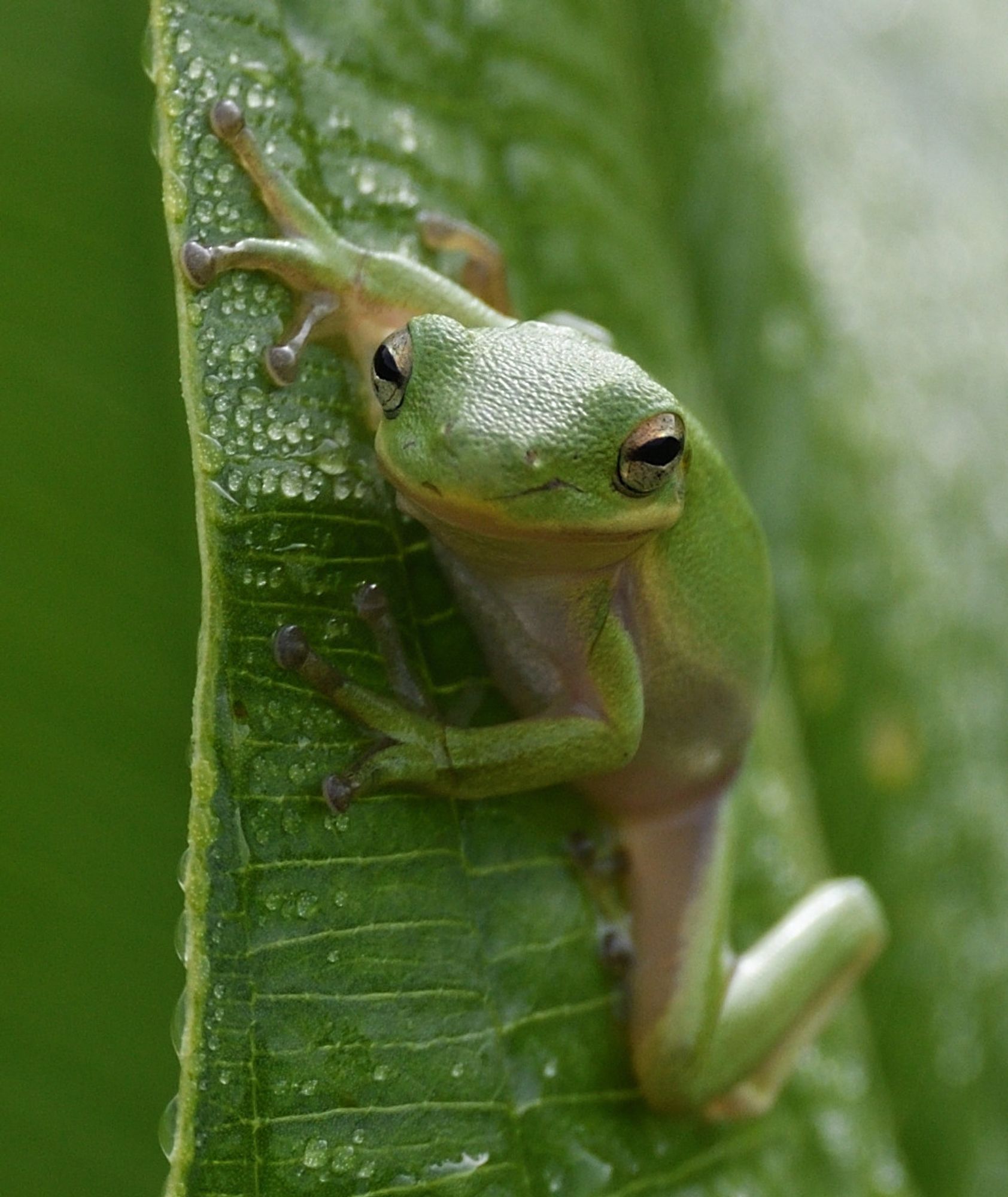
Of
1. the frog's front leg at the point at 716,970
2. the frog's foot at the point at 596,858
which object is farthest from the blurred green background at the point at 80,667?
the frog's front leg at the point at 716,970

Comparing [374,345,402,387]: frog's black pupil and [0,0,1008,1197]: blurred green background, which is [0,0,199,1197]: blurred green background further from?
[374,345,402,387]: frog's black pupil

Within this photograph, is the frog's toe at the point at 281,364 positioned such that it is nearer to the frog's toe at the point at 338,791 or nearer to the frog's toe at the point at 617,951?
the frog's toe at the point at 338,791

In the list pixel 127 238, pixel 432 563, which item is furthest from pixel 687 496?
pixel 127 238

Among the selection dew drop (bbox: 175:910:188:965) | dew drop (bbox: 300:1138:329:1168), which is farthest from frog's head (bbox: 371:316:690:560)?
dew drop (bbox: 300:1138:329:1168)

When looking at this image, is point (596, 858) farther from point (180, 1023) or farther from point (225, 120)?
point (225, 120)

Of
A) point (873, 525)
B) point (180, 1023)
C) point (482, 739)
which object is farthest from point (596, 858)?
point (873, 525)

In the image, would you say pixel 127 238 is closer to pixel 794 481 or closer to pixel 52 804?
pixel 52 804
